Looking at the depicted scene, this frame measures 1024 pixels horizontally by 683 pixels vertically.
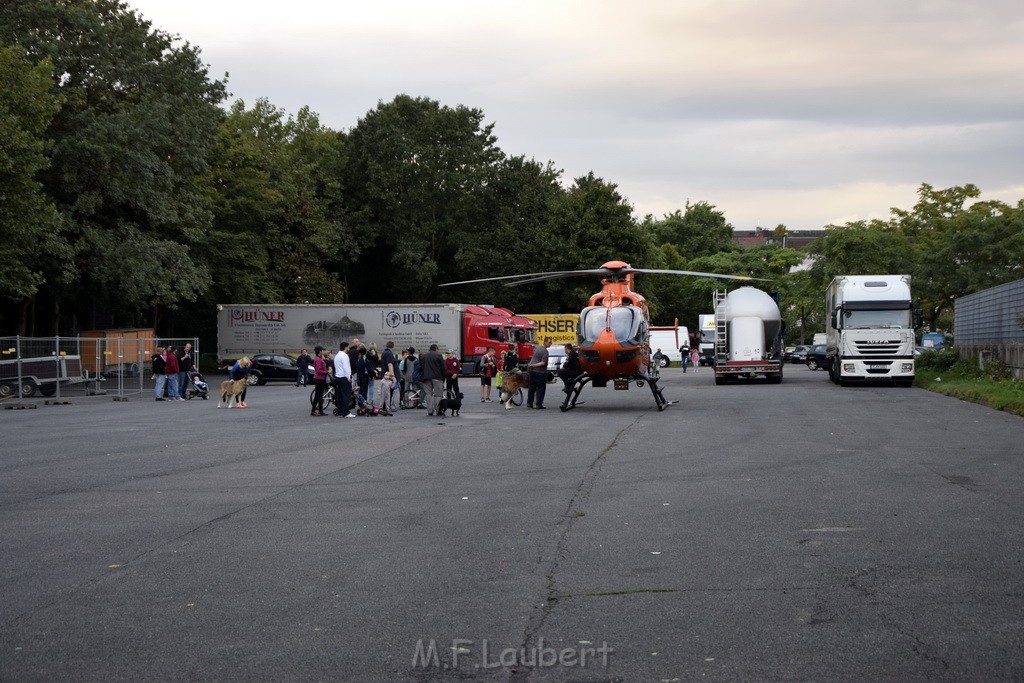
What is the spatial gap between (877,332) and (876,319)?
45 cm

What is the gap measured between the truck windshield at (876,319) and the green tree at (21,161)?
25329 mm

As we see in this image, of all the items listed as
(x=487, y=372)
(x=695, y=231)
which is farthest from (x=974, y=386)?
(x=695, y=231)

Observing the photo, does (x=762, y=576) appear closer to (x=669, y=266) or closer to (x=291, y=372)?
(x=291, y=372)

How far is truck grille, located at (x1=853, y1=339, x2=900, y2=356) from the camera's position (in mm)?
36094

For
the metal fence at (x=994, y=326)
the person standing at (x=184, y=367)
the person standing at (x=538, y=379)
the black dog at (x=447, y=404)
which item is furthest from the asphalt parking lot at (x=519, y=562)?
the person standing at (x=184, y=367)

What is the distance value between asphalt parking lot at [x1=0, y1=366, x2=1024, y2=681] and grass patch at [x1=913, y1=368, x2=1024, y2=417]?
749 centimetres

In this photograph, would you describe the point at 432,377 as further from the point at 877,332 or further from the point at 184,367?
the point at 877,332

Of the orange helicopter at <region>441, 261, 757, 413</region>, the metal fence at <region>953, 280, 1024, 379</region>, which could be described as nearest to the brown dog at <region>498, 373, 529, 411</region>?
the orange helicopter at <region>441, 261, 757, 413</region>

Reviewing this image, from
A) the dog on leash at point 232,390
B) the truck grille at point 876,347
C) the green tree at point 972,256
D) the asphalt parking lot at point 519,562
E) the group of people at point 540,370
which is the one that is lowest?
the asphalt parking lot at point 519,562

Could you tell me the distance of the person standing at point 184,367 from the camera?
35.5 meters

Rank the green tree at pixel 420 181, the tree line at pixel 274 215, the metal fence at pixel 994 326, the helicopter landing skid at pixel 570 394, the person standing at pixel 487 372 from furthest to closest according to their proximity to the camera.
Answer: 1. the green tree at pixel 420 181
2. the tree line at pixel 274 215
3. the person standing at pixel 487 372
4. the metal fence at pixel 994 326
5. the helicopter landing skid at pixel 570 394

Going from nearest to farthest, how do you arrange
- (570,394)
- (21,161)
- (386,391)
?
1. (386,391)
2. (570,394)
3. (21,161)

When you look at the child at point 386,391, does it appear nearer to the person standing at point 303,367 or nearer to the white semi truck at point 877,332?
the white semi truck at point 877,332

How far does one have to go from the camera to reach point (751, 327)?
4069 cm
